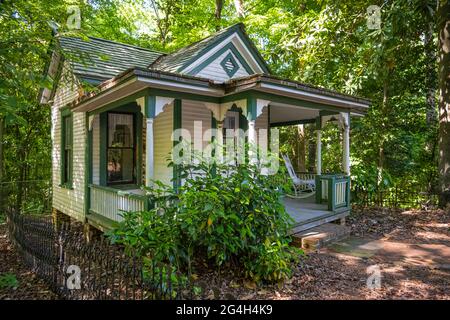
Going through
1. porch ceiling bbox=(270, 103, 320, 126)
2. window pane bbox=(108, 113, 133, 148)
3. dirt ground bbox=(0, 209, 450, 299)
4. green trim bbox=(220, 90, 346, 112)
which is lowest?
dirt ground bbox=(0, 209, 450, 299)

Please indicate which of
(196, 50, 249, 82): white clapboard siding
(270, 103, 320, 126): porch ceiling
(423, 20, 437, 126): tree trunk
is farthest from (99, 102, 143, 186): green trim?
(423, 20, 437, 126): tree trunk

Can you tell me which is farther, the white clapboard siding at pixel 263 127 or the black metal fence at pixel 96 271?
Result: the white clapboard siding at pixel 263 127

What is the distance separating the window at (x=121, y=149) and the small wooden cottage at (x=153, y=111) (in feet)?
0.08

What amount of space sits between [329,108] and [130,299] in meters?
6.40

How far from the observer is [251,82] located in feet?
18.2

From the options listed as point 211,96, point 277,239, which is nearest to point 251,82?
point 211,96

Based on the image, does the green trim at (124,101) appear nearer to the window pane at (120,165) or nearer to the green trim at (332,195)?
the window pane at (120,165)

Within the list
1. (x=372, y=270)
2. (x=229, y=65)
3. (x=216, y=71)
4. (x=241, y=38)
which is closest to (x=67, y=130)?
(x=216, y=71)

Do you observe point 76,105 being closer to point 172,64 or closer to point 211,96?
point 172,64

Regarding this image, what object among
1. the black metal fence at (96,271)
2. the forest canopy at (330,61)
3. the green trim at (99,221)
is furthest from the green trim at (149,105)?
the green trim at (99,221)

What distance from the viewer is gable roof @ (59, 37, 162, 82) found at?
299 inches

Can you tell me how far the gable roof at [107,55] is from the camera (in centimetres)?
760

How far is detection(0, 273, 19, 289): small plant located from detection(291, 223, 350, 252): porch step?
15.9 feet

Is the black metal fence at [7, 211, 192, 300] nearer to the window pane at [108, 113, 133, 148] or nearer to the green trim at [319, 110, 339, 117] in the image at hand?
the window pane at [108, 113, 133, 148]
